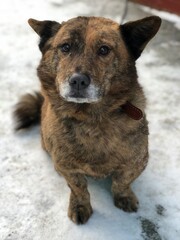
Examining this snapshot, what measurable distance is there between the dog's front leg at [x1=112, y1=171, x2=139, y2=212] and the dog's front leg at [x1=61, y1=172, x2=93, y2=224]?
19cm

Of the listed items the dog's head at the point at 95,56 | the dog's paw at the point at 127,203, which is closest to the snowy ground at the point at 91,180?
the dog's paw at the point at 127,203

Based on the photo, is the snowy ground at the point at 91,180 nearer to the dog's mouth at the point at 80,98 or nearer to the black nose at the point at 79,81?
the dog's mouth at the point at 80,98

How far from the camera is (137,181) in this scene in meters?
3.36

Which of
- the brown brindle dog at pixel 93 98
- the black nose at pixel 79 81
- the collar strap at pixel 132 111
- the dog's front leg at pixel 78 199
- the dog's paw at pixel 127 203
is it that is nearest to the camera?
the black nose at pixel 79 81

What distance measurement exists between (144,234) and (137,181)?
1.59ft

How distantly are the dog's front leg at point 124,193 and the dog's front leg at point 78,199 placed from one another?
0.19 meters

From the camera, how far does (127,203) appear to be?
3.10 metres

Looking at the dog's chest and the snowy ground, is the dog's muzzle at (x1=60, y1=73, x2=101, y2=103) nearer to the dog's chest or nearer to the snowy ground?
the dog's chest

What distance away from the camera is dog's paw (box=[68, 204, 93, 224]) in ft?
9.93

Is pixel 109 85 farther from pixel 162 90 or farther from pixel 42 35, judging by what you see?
pixel 162 90

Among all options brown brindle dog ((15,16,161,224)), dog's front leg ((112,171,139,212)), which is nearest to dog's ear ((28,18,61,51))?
brown brindle dog ((15,16,161,224))

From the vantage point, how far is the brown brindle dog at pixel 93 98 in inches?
101

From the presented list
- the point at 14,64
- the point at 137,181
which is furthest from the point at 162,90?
the point at 14,64

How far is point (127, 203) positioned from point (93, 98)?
910 millimetres
